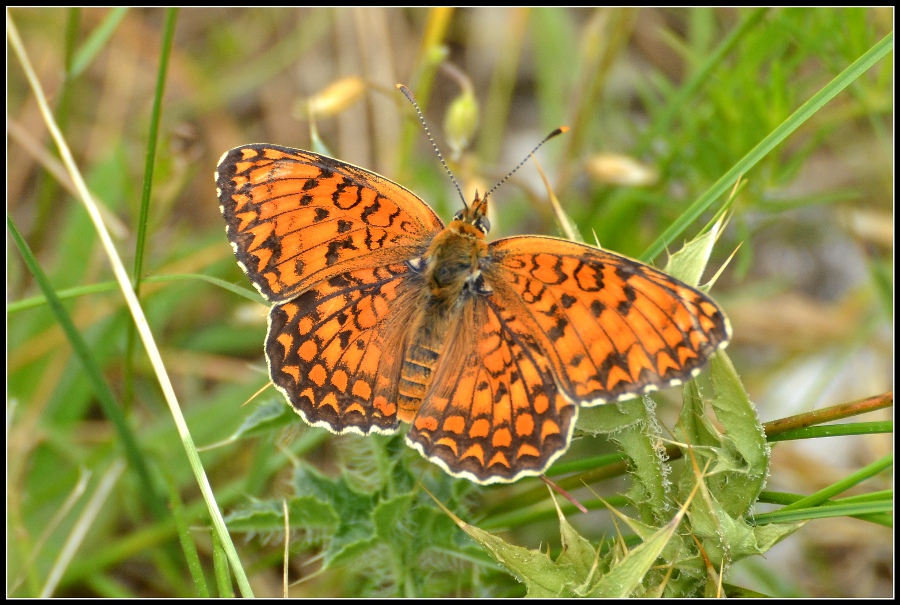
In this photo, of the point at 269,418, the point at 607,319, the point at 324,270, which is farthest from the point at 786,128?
the point at 269,418

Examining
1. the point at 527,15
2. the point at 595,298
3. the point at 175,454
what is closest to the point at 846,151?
the point at 527,15

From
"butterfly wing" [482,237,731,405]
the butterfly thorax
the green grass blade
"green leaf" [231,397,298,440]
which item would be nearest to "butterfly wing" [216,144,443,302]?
the butterfly thorax

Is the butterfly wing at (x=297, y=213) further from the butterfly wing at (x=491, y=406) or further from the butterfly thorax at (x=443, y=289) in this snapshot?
the butterfly wing at (x=491, y=406)

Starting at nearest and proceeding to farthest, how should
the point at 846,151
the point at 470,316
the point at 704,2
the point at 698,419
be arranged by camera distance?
1. the point at 698,419
2. the point at 470,316
3. the point at 704,2
4. the point at 846,151

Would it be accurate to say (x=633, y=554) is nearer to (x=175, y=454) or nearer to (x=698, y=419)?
(x=698, y=419)

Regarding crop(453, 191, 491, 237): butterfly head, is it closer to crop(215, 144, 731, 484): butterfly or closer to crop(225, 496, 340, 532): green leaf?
crop(215, 144, 731, 484): butterfly

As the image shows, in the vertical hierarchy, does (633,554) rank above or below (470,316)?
below

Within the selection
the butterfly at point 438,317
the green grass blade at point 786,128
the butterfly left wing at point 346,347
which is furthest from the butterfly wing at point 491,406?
the green grass blade at point 786,128
